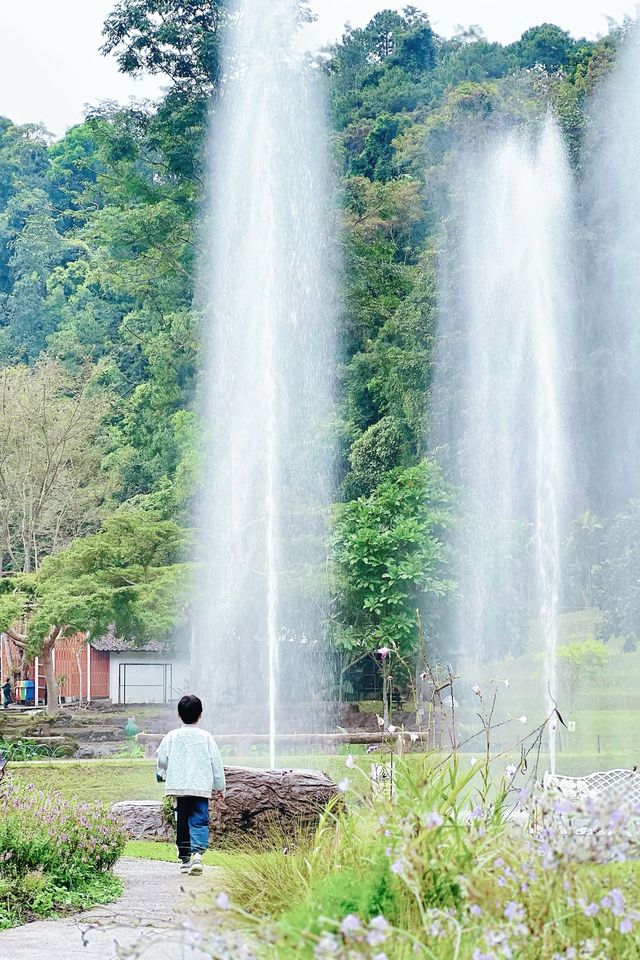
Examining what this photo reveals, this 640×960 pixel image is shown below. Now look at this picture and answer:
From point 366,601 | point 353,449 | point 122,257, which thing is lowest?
point 366,601

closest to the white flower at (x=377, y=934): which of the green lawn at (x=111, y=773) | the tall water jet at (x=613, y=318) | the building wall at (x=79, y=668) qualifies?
the green lawn at (x=111, y=773)

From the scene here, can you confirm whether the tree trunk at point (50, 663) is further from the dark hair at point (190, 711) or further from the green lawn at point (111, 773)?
the dark hair at point (190, 711)

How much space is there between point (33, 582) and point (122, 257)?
15291mm

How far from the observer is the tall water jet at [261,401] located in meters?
21.9

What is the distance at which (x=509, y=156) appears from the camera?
78.0 ft

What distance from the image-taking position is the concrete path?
4.68 metres

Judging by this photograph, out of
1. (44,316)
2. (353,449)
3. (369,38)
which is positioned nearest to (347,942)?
(353,449)

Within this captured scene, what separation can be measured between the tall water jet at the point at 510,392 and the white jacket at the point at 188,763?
580 inches

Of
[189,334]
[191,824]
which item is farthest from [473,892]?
[189,334]

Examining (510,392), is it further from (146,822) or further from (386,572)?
(146,822)

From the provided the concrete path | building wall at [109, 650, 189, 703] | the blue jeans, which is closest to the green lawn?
the concrete path

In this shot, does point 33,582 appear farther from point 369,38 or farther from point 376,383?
point 369,38

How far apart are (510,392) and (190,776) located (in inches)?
658

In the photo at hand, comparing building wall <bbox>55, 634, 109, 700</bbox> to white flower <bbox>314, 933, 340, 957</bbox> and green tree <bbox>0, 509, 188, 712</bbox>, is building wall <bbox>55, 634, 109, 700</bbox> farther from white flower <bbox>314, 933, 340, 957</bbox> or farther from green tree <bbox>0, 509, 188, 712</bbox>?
white flower <bbox>314, 933, 340, 957</bbox>
